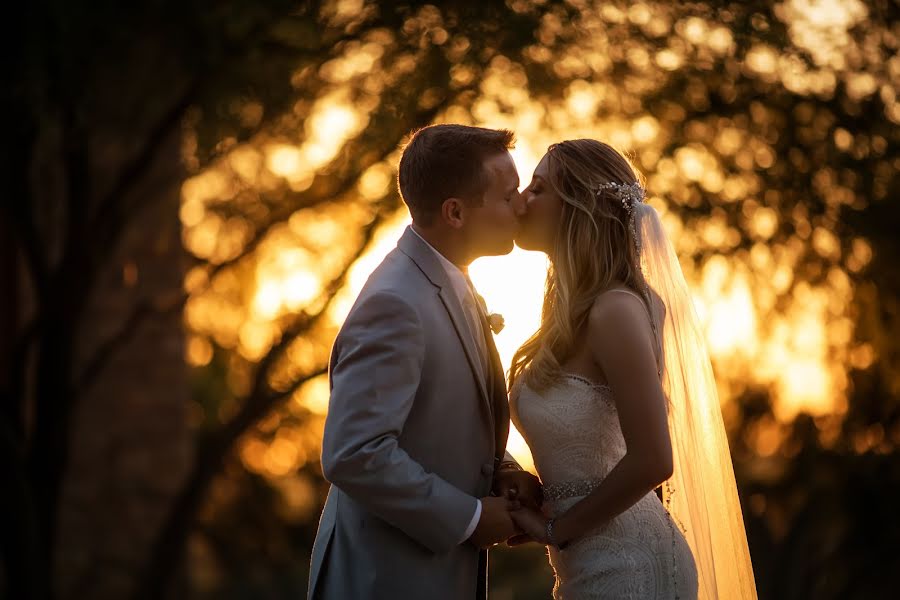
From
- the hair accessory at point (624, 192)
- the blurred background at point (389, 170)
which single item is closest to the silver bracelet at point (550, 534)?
the hair accessory at point (624, 192)

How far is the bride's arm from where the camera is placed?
301 cm

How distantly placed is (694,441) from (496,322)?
68 cm

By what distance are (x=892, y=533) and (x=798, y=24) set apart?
4.97 meters

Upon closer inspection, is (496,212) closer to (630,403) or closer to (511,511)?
(630,403)

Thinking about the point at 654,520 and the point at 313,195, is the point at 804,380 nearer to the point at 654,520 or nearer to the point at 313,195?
the point at 313,195

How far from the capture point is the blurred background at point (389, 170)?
6.11 metres

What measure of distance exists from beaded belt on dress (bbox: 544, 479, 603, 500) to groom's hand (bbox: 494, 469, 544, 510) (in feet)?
0.16

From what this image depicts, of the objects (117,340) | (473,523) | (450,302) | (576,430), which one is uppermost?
(450,302)

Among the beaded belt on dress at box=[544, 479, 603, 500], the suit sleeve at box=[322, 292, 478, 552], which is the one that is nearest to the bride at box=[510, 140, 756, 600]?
the beaded belt on dress at box=[544, 479, 603, 500]

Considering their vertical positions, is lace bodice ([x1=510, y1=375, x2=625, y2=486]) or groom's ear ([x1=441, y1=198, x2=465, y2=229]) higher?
groom's ear ([x1=441, y1=198, x2=465, y2=229])

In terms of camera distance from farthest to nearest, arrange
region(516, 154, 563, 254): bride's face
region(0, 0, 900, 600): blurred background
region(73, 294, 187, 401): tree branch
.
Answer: region(73, 294, 187, 401): tree branch
region(0, 0, 900, 600): blurred background
region(516, 154, 563, 254): bride's face

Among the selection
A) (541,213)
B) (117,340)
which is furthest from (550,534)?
(117,340)

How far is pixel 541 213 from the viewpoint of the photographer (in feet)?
11.0

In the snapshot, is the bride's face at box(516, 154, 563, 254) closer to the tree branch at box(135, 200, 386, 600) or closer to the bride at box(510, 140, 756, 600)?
the bride at box(510, 140, 756, 600)
